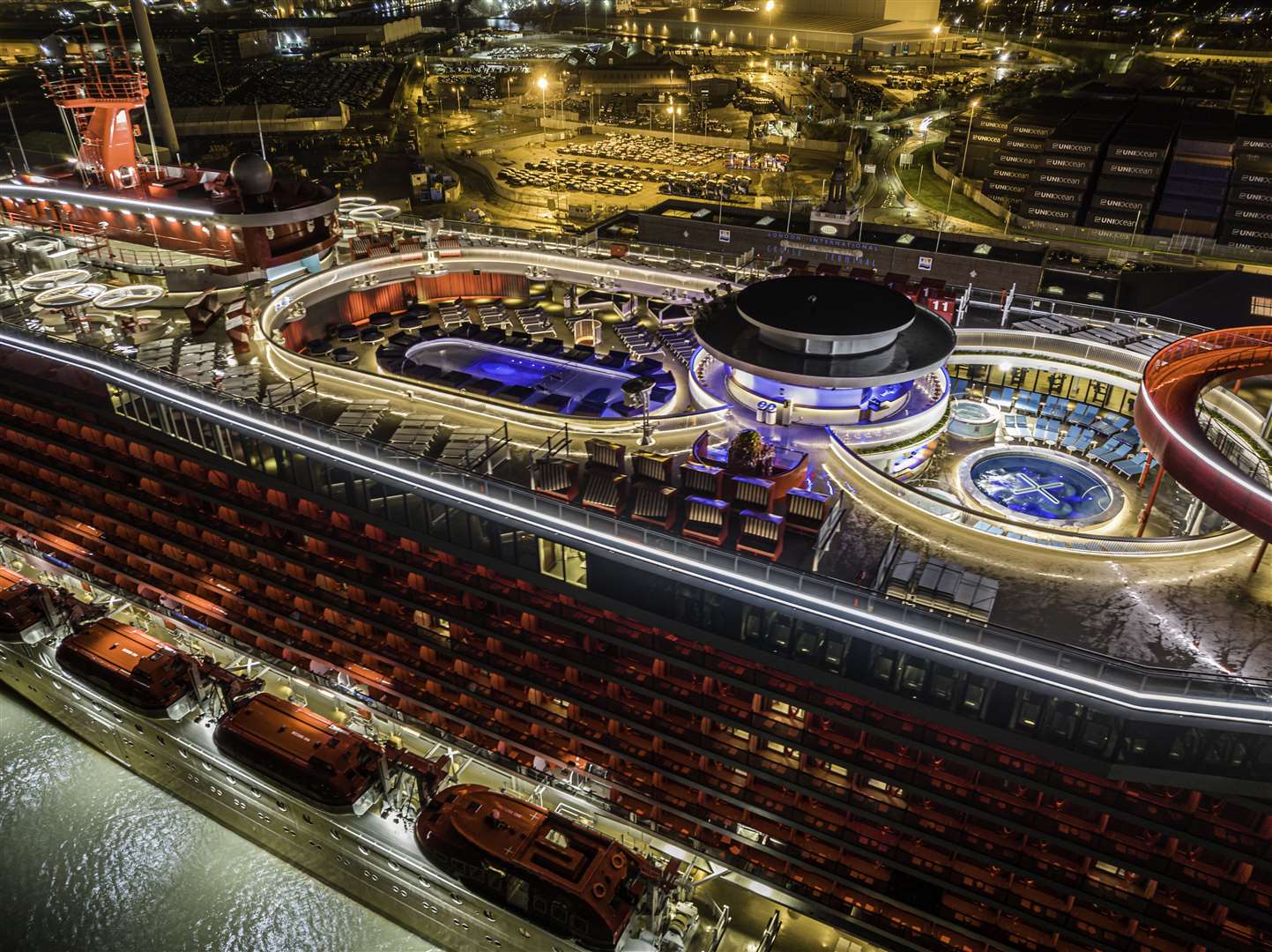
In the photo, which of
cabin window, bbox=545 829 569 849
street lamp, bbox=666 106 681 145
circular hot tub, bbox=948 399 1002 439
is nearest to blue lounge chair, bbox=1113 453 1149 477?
circular hot tub, bbox=948 399 1002 439

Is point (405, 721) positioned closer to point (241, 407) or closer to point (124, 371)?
point (241, 407)

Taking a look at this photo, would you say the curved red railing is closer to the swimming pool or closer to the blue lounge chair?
the blue lounge chair

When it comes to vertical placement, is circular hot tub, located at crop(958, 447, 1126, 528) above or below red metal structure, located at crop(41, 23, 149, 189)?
below

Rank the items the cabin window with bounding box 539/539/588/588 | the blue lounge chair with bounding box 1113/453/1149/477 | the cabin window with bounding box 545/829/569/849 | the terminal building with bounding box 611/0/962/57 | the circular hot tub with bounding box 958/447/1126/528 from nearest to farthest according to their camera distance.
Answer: the cabin window with bounding box 539/539/588/588, the cabin window with bounding box 545/829/569/849, the circular hot tub with bounding box 958/447/1126/528, the blue lounge chair with bounding box 1113/453/1149/477, the terminal building with bounding box 611/0/962/57

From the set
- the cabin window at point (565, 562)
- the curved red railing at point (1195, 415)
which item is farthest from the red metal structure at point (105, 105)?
the curved red railing at point (1195, 415)

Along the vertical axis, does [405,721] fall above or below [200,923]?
above

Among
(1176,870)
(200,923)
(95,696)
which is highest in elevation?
(1176,870)

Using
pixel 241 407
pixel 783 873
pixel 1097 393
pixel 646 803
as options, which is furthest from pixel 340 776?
pixel 1097 393

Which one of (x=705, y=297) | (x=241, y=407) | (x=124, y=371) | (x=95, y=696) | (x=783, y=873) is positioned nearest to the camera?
(x=783, y=873)
